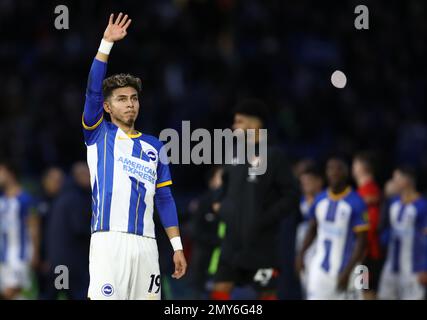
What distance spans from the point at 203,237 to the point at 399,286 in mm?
2804

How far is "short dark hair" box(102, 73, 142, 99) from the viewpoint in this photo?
6129 mm

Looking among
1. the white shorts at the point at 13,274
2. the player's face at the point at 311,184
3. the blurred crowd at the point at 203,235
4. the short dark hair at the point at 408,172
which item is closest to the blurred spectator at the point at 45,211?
the blurred crowd at the point at 203,235

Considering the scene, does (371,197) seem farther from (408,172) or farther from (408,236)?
(408,236)

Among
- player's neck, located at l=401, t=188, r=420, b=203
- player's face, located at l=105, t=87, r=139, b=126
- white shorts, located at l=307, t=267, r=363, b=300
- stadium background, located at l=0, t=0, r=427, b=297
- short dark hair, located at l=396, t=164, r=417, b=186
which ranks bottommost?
white shorts, located at l=307, t=267, r=363, b=300

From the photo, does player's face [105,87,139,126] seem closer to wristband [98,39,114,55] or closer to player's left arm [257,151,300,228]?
wristband [98,39,114,55]

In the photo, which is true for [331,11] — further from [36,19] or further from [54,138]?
[54,138]

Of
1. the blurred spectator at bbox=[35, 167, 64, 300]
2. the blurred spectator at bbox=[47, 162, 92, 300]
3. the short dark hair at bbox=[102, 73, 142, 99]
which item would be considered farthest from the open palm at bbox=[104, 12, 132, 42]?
the blurred spectator at bbox=[35, 167, 64, 300]

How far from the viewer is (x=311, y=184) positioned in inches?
478

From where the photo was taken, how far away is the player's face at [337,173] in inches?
398

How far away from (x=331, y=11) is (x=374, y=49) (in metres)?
1.66

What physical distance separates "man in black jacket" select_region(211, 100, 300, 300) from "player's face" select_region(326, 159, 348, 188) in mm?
1675

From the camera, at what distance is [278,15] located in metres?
21.0

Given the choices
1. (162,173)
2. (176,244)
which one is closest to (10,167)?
(162,173)
